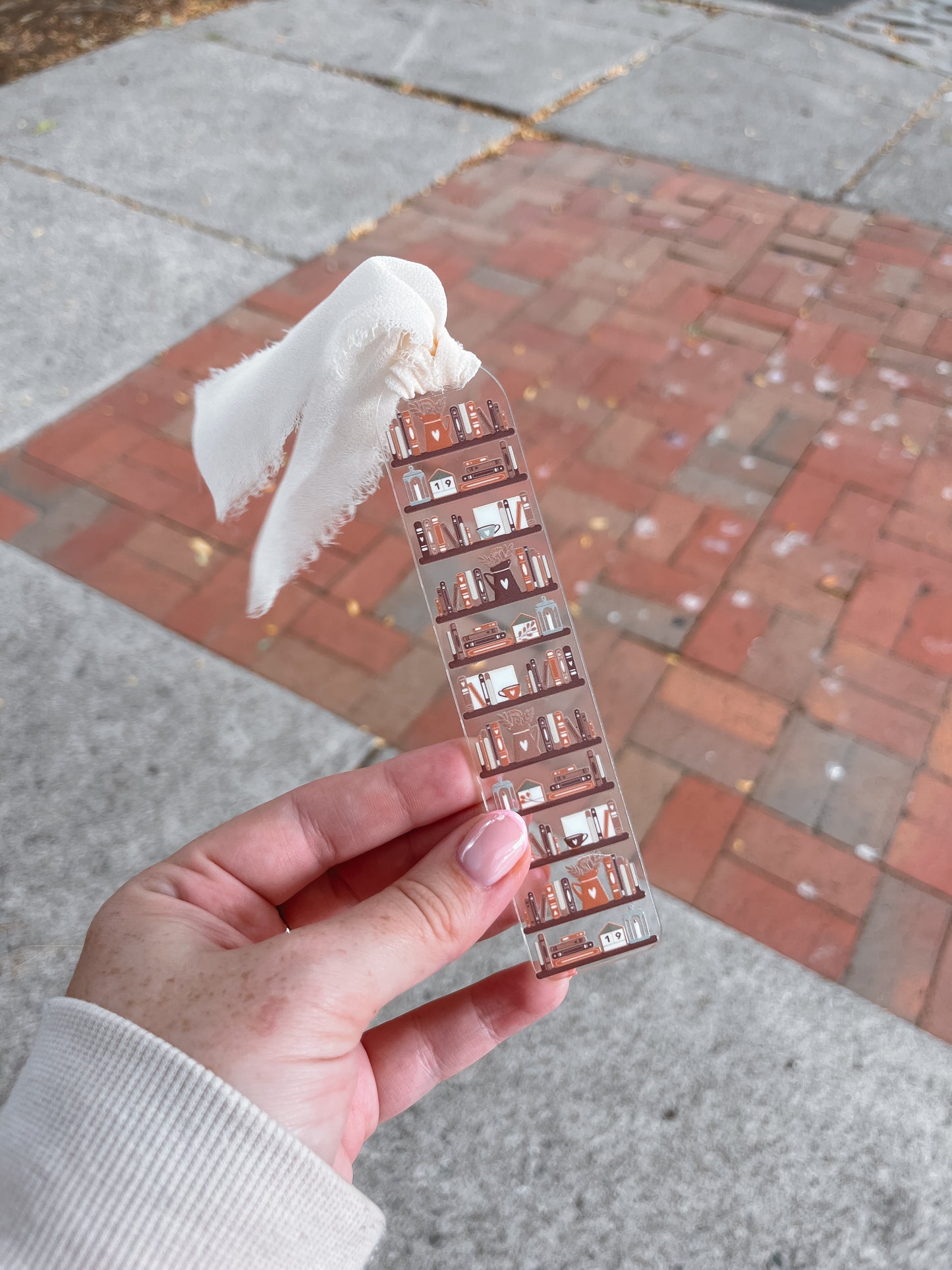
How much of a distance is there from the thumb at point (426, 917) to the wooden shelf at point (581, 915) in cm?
22

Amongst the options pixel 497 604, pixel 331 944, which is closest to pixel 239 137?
pixel 497 604

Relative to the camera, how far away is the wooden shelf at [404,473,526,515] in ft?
4.39

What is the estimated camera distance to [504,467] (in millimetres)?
1342

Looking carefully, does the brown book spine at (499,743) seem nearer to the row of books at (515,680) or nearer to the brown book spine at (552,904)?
the row of books at (515,680)

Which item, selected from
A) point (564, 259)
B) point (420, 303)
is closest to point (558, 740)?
point (420, 303)

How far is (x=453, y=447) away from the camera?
1.31m

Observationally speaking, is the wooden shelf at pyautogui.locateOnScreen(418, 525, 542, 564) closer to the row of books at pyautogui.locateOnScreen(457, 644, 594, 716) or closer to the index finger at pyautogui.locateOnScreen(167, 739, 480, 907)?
the row of books at pyautogui.locateOnScreen(457, 644, 594, 716)

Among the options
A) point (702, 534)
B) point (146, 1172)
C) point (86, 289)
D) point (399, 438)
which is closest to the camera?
point (146, 1172)

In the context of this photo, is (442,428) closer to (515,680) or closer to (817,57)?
(515,680)

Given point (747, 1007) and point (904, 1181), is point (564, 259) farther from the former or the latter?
point (904, 1181)

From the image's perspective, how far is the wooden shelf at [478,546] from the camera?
4.45ft

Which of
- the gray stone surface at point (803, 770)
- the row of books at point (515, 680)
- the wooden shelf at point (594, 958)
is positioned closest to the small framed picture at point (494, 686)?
the row of books at point (515, 680)

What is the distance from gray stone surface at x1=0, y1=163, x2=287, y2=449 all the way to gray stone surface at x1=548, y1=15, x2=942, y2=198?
2.10 m

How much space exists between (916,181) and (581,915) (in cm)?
424
